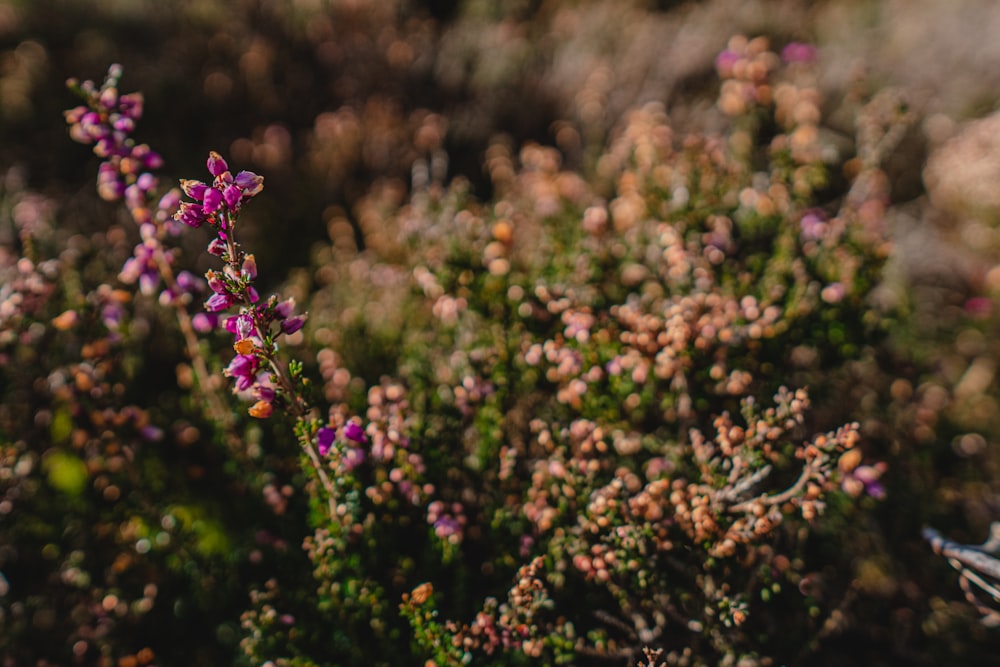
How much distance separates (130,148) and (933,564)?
124 inches

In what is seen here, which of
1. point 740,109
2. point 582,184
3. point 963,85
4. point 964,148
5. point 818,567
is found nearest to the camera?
point 818,567

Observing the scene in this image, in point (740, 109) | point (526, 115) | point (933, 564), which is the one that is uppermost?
point (740, 109)

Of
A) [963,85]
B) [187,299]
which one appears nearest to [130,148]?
[187,299]

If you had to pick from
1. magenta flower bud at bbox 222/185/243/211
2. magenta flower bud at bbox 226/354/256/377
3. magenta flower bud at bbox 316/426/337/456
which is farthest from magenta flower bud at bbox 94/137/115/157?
magenta flower bud at bbox 316/426/337/456

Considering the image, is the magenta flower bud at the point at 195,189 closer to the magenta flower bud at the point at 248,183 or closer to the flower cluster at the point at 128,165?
the magenta flower bud at the point at 248,183

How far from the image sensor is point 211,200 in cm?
125

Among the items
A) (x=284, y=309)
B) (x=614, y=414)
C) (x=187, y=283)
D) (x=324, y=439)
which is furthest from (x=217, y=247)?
(x=614, y=414)

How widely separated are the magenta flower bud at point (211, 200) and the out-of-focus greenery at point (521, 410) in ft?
2.75

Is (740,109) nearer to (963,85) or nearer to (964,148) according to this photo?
(964,148)

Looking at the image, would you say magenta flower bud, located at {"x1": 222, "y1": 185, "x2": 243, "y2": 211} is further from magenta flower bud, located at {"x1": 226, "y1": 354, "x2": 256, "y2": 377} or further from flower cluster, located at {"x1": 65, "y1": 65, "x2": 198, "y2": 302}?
flower cluster, located at {"x1": 65, "y1": 65, "x2": 198, "y2": 302}

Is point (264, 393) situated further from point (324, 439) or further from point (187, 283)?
point (187, 283)

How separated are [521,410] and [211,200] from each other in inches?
58.1

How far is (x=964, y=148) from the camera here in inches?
148

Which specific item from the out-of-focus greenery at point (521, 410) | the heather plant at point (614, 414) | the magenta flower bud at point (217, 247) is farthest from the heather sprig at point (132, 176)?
the heather plant at point (614, 414)
